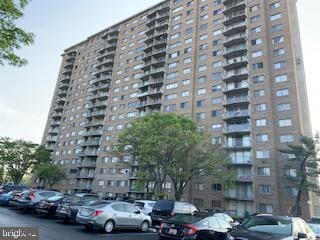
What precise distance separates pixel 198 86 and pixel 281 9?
20.4 m

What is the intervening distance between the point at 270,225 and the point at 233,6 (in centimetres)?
5231

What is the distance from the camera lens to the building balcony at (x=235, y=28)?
50.1 m

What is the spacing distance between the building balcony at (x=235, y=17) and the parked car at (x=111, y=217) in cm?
4658

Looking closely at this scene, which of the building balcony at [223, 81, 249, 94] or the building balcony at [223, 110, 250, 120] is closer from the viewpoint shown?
the building balcony at [223, 110, 250, 120]

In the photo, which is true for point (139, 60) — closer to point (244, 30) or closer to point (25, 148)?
point (244, 30)

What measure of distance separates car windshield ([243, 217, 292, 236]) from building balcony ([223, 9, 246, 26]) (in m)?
49.3

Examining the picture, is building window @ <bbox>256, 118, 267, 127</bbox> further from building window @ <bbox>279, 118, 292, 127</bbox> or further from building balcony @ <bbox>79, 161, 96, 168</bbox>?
building balcony @ <bbox>79, 161, 96, 168</bbox>

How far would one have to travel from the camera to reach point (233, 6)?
52.8 m

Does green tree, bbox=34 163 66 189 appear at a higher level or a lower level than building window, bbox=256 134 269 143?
lower

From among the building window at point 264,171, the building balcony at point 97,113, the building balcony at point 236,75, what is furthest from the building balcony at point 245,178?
the building balcony at point 97,113

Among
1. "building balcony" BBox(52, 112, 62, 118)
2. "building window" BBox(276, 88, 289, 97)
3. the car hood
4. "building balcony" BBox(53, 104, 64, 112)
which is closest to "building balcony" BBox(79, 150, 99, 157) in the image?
"building balcony" BBox(52, 112, 62, 118)

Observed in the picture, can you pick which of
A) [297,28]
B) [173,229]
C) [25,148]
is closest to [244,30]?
[297,28]

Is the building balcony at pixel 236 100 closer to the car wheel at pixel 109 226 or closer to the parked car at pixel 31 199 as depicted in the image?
the parked car at pixel 31 199

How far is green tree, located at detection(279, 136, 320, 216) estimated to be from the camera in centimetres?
3381
